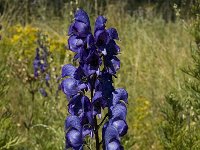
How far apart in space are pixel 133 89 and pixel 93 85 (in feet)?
13.6

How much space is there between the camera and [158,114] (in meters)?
5.62

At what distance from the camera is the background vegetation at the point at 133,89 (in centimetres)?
348

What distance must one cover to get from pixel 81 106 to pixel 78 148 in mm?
170

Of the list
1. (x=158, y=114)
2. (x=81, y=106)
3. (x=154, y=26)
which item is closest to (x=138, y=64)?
(x=158, y=114)

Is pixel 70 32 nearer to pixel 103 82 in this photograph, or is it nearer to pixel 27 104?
pixel 103 82

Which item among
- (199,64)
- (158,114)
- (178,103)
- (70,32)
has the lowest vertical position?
(158,114)

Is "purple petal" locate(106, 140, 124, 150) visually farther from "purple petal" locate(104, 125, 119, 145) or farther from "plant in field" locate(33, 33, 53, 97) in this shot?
"plant in field" locate(33, 33, 53, 97)

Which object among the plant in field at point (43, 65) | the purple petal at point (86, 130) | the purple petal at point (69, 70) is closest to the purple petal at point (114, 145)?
the purple petal at point (86, 130)

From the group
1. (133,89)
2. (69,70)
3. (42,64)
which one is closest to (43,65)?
(42,64)

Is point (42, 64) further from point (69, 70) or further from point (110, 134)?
point (110, 134)

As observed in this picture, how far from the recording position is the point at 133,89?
20.2 feet

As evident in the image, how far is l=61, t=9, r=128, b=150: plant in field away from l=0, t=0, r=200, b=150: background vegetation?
134 centimetres

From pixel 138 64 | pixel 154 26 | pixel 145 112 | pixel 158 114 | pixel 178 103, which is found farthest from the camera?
pixel 154 26

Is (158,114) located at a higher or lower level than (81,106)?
lower
